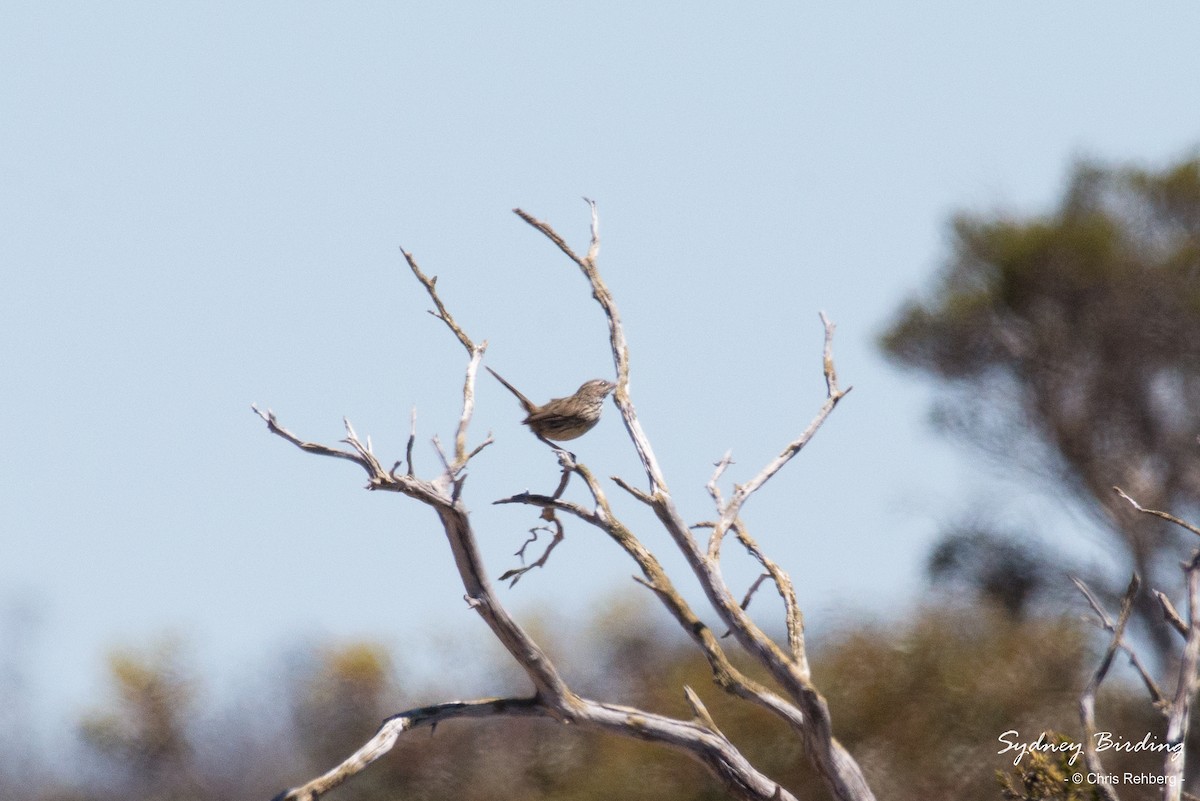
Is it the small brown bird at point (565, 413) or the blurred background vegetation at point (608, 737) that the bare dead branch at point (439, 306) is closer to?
the small brown bird at point (565, 413)

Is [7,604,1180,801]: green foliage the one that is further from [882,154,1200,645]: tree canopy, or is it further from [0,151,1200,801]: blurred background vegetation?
[882,154,1200,645]: tree canopy

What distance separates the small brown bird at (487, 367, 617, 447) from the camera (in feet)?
22.0

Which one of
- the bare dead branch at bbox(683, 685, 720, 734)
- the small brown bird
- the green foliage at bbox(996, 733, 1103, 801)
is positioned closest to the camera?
the bare dead branch at bbox(683, 685, 720, 734)

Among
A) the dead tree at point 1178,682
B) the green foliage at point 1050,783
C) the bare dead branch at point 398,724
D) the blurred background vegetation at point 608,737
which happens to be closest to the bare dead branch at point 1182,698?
the dead tree at point 1178,682

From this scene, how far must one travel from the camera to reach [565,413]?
6711 mm

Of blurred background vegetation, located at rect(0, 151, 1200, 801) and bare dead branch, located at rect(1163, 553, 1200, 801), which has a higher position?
blurred background vegetation, located at rect(0, 151, 1200, 801)

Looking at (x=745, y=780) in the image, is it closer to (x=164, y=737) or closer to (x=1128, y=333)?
(x=164, y=737)

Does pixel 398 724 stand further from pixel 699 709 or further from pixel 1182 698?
pixel 1182 698

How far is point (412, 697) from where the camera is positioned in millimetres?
11953

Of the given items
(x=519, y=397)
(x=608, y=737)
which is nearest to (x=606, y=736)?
(x=608, y=737)

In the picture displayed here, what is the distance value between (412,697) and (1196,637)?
24.5ft

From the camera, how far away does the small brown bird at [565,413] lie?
6.71m

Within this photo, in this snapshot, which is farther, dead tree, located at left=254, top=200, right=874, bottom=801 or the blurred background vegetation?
the blurred background vegetation

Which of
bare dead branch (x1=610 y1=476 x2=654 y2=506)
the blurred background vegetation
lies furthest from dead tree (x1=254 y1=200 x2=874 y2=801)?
the blurred background vegetation
